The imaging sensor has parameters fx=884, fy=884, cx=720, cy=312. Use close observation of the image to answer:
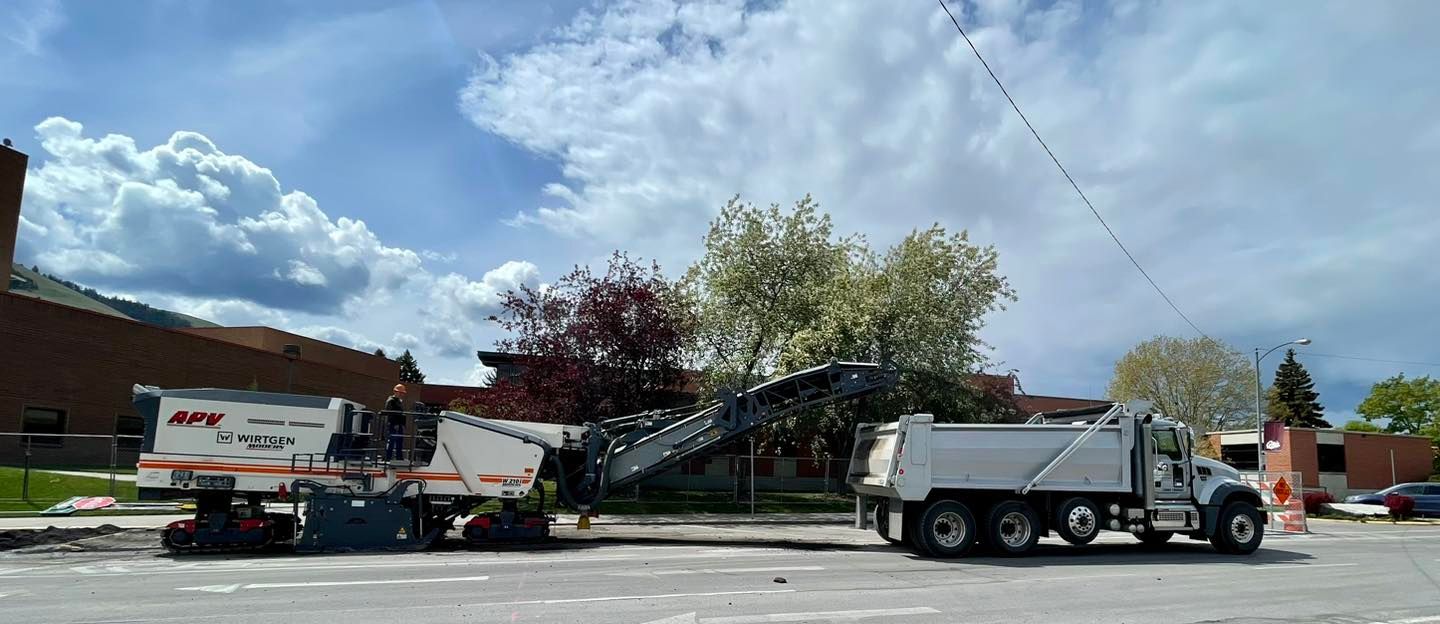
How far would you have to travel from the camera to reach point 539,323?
25594 millimetres

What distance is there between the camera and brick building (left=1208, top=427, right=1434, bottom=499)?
43906 mm

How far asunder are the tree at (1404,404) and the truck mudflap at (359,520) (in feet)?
246

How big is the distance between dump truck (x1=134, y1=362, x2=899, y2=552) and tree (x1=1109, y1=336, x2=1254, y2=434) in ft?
152

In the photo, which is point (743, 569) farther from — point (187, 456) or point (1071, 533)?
point (187, 456)

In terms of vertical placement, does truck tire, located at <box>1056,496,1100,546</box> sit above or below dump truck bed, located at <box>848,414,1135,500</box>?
below

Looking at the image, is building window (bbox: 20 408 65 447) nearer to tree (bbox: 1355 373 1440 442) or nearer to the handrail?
the handrail

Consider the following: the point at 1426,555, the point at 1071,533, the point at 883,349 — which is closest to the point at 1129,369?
the point at 883,349

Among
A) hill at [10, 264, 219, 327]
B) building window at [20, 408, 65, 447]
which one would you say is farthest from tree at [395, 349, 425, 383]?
building window at [20, 408, 65, 447]

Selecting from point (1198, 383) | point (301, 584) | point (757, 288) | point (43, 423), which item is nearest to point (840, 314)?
point (757, 288)

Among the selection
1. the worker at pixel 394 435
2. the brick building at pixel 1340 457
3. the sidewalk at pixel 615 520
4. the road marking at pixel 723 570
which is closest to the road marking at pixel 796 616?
the road marking at pixel 723 570

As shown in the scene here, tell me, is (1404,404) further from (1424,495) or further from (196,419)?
(196,419)

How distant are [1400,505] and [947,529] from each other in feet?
85.6

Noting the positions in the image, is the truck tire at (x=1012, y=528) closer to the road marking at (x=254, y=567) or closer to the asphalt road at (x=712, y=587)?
the asphalt road at (x=712, y=587)

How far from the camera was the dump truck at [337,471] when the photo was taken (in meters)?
13.3
